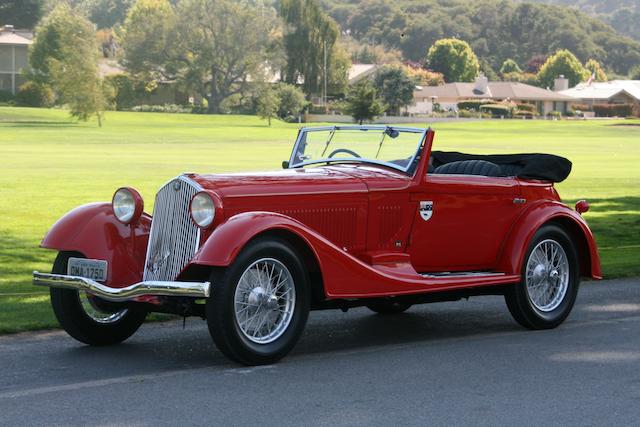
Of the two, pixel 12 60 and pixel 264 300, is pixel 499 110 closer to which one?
pixel 12 60

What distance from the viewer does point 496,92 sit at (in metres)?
156

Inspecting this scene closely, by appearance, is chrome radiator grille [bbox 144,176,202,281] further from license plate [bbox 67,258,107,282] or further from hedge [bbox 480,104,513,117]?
hedge [bbox 480,104,513,117]

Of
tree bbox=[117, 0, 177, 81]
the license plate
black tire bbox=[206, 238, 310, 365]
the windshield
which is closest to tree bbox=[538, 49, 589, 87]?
tree bbox=[117, 0, 177, 81]

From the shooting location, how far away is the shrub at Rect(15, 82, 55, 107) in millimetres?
102500

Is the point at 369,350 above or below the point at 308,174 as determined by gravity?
below

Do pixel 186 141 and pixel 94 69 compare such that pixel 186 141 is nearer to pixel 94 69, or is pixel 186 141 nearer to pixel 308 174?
pixel 94 69

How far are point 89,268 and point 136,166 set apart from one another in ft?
96.4

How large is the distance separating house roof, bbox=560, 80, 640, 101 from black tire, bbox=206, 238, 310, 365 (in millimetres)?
156946

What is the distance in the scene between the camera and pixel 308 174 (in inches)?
314

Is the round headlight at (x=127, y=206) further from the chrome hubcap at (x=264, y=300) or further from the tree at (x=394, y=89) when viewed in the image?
the tree at (x=394, y=89)

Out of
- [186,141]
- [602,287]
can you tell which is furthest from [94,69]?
[602,287]

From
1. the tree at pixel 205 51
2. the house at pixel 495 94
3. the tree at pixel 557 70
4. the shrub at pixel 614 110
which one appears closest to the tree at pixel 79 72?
the tree at pixel 205 51

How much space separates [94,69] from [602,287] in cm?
7934

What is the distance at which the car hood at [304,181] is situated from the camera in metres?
7.38
